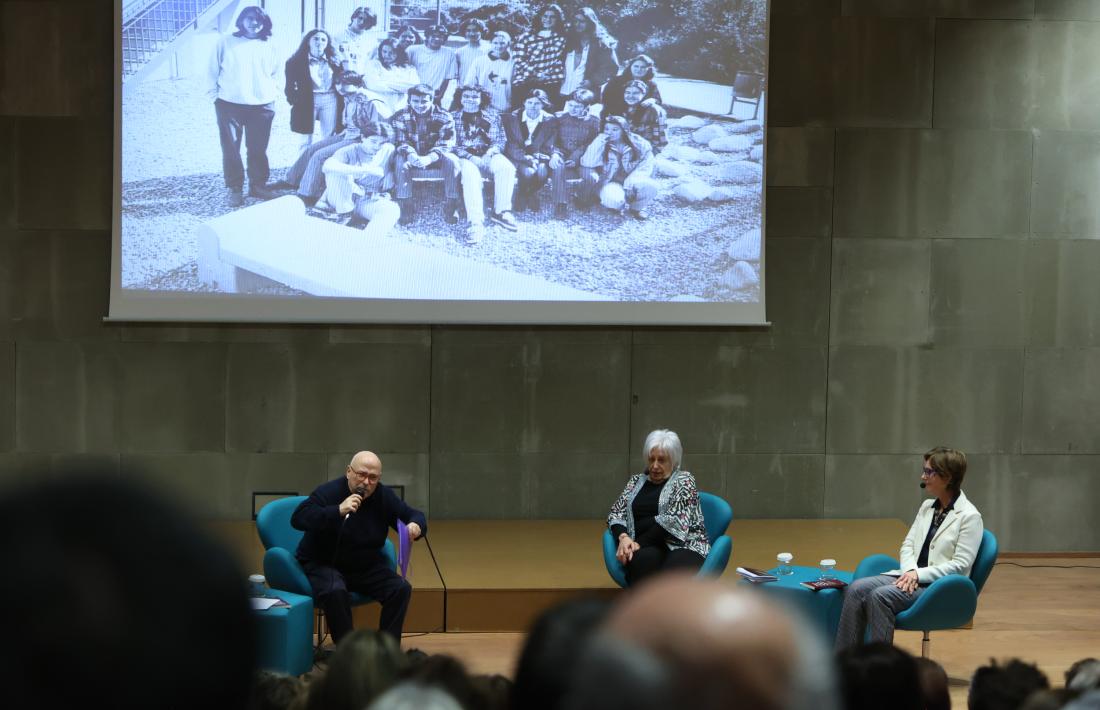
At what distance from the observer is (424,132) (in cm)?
754

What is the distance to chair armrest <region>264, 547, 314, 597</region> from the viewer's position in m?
5.34

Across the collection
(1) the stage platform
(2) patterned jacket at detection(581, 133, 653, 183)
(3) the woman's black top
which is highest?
(2) patterned jacket at detection(581, 133, 653, 183)

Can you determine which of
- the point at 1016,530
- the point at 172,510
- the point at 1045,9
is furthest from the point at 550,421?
the point at 172,510

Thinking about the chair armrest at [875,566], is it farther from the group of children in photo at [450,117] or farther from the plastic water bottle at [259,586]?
the group of children in photo at [450,117]

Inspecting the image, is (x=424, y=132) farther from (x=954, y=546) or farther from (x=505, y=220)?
(x=954, y=546)

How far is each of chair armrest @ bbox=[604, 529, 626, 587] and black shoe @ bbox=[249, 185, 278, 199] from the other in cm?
326

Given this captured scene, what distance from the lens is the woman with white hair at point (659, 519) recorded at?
225 inches

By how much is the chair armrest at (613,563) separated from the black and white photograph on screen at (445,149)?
2.26m

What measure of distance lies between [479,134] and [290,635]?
3.75 m

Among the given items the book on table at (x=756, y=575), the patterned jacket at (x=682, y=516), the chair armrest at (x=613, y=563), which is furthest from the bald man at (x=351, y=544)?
the book on table at (x=756, y=575)

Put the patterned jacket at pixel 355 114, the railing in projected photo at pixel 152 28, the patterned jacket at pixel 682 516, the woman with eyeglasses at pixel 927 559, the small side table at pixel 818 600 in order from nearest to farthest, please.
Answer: the woman with eyeglasses at pixel 927 559
the small side table at pixel 818 600
the patterned jacket at pixel 682 516
the railing in projected photo at pixel 152 28
the patterned jacket at pixel 355 114

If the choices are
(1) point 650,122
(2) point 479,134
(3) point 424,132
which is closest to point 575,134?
(1) point 650,122

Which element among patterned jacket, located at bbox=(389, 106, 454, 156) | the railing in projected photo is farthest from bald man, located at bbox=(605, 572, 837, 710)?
the railing in projected photo

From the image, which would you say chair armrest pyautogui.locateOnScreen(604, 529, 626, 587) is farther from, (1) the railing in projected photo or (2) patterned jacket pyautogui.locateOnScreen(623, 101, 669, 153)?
(1) the railing in projected photo
